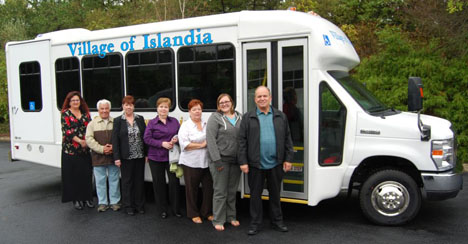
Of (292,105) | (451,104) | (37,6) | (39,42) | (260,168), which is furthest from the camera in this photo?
(37,6)

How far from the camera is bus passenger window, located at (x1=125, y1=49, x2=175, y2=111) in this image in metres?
6.32

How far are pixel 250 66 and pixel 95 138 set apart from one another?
2.51 metres

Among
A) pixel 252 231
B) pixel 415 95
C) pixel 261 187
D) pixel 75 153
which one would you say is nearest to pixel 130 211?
pixel 75 153

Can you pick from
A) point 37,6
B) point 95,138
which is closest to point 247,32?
point 95,138

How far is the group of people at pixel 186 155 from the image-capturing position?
4.98m

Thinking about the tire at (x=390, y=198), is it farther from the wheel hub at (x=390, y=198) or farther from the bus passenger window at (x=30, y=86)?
the bus passenger window at (x=30, y=86)

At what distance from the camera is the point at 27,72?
310 inches

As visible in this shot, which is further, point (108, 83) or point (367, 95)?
point (108, 83)

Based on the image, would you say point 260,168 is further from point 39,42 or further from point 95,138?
point 39,42

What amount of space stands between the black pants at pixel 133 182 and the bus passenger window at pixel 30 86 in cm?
273

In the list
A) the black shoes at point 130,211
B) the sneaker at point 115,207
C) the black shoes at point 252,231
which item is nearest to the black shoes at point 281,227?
the black shoes at point 252,231

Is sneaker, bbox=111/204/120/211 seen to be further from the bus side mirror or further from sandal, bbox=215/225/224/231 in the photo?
the bus side mirror

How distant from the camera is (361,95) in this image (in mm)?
5535

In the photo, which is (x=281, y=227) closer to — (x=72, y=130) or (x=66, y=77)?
(x=72, y=130)
